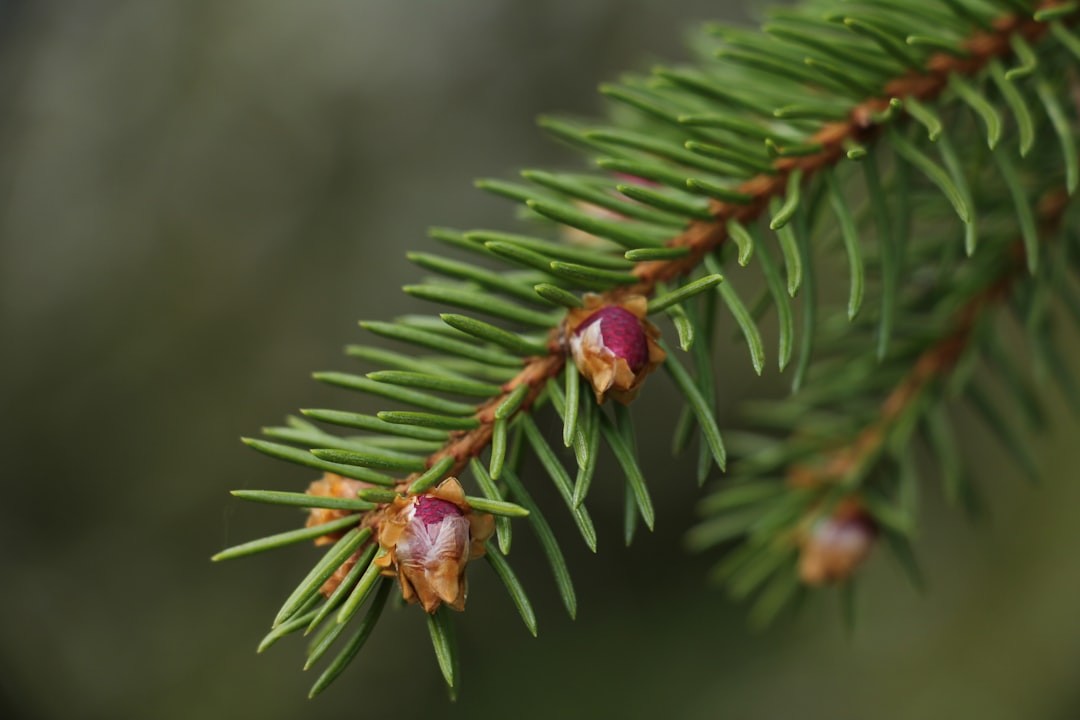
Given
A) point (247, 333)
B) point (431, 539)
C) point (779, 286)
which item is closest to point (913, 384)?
point (779, 286)

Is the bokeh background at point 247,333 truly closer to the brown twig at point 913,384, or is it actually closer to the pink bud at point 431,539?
the brown twig at point 913,384

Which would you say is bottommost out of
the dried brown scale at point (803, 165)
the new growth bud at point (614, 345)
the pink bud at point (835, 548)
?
the pink bud at point (835, 548)

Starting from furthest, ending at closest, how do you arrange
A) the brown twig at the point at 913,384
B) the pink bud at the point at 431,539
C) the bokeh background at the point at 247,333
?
1. the bokeh background at the point at 247,333
2. the brown twig at the point at 913,384
3. the pink bud at the point at 431,539

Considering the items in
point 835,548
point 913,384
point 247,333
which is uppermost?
point 247,333

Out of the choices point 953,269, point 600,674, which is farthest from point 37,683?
point 953,269

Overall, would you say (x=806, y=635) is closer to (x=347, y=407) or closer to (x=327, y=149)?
(x=347, y=407)

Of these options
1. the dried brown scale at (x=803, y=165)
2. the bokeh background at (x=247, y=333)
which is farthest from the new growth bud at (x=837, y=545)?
the bokeh background at (x=247, y=333)

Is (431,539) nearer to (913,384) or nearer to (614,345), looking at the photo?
(614,345)

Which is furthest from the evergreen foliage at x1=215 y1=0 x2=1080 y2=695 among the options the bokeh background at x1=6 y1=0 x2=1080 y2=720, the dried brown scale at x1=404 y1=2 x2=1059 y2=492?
the bokeh background at x1=6 y1=0 x2=1080 y2=720
